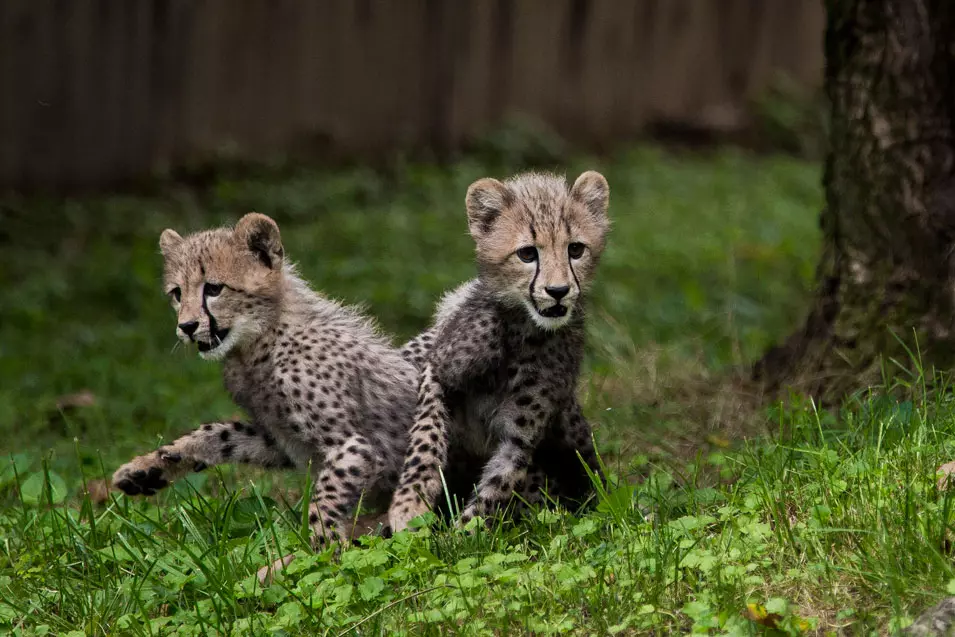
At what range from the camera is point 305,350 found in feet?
15.0

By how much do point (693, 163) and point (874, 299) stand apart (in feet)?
27.7

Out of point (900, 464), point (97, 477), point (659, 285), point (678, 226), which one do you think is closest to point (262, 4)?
point (678, 226)

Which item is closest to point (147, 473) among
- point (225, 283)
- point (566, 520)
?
point (225, 283)

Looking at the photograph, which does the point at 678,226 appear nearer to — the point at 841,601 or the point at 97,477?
the point at 97,477

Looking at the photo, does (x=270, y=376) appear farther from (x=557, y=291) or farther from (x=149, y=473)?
(x=557, y=291)

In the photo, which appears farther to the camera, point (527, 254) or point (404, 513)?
point (527, 254)

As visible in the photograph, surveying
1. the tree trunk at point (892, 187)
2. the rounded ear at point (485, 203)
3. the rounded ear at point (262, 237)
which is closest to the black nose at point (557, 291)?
the rounded ear at point (485, 203)

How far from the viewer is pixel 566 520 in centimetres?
418

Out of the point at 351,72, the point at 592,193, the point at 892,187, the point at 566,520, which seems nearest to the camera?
the point at 566,520

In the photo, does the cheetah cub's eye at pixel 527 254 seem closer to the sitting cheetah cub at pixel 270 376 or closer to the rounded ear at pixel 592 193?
the rounded ear at pixel 592 193

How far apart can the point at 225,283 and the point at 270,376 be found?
362 millimetres

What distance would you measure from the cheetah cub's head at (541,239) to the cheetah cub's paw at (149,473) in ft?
4.31

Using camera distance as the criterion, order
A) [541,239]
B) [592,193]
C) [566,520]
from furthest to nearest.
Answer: [592,193] → [541,239] → [566,520]

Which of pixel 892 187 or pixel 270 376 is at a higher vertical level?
pixel 892 187
